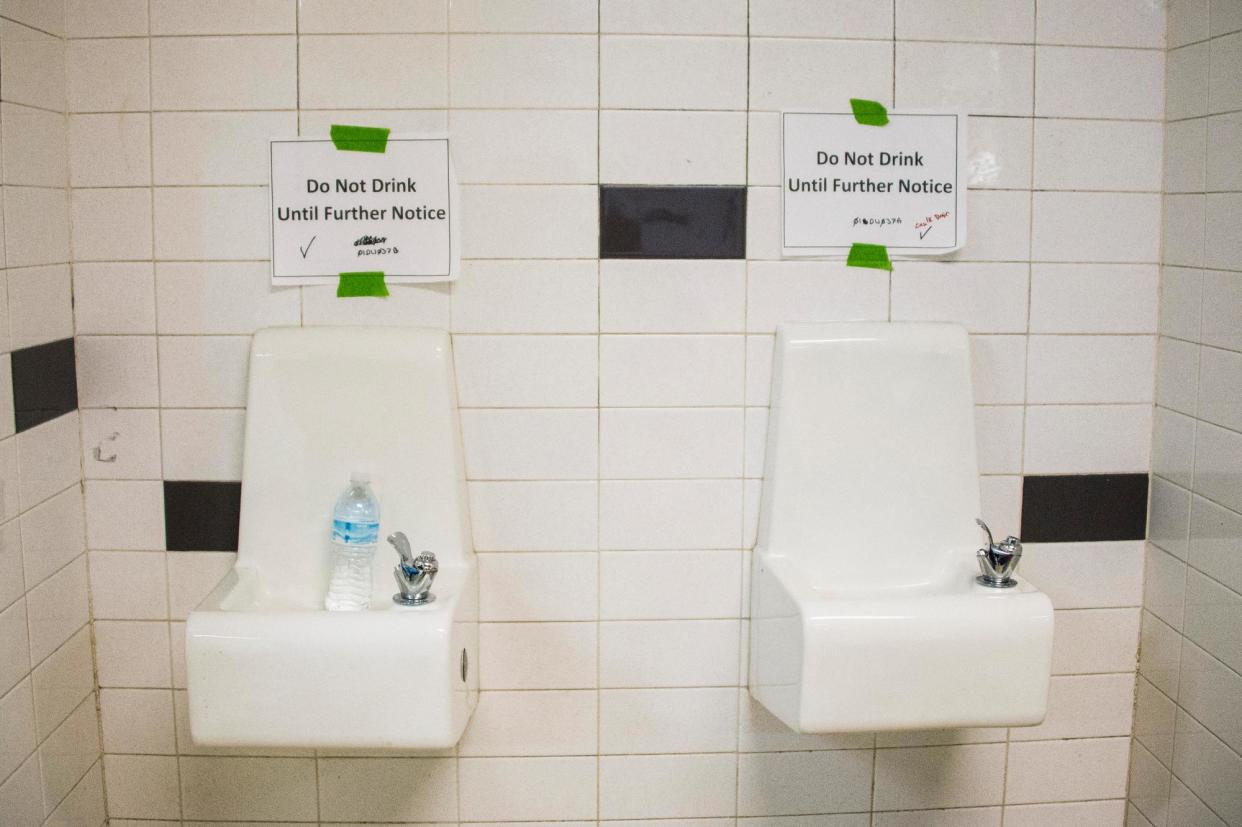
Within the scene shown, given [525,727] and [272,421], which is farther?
[525,727]

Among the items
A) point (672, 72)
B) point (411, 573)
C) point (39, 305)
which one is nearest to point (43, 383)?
point (39, 305)

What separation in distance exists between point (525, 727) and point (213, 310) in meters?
0.96

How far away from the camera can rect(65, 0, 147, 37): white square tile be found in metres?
1.98

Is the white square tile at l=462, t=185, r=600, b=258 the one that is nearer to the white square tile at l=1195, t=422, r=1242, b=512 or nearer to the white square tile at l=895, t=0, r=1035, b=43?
the white square tile at l=895, t=0, r=1035, b=43

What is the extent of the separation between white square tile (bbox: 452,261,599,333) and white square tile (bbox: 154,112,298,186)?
40cm

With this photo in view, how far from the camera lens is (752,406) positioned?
2.09 m

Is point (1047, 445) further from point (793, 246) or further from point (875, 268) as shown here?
point (793, 246)

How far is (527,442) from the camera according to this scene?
82.0 inches

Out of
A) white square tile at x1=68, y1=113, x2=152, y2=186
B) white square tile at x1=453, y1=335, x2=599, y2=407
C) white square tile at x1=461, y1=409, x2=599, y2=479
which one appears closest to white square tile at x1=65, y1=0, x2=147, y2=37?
white square tile at x1=68, y1=113, x2=152, y2=186

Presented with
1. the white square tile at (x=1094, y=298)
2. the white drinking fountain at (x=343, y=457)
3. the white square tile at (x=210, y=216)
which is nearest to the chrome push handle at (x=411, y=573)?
the white drinking fountain at (x=343, y=457)

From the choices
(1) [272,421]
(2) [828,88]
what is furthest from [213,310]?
(2) [828,88]

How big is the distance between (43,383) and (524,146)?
91 cm

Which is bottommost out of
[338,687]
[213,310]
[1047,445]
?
[338,687]

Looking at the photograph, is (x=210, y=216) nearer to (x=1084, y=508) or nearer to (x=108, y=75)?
(x=108, y=75)
